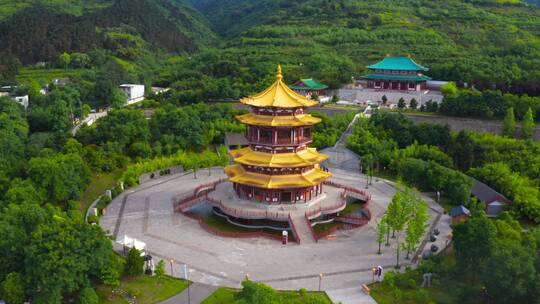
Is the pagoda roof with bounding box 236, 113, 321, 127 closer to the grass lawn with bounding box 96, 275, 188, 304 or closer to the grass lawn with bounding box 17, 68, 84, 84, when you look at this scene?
the grass lawn with bounding box 96, 275, 188, 304

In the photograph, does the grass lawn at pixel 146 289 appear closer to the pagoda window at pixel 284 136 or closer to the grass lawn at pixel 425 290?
the grass lawn at pixel 425 290

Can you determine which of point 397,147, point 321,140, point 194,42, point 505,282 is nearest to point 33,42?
point 194,42

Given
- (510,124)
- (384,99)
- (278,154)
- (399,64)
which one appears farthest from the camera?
(399,64)

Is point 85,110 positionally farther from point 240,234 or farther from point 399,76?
point 399,76

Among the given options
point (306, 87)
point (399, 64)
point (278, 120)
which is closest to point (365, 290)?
point (278, 120)

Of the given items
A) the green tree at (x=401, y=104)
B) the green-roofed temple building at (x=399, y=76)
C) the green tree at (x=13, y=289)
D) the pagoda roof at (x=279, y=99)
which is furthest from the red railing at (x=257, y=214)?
the green-roofed temple building at (x=399, y=76)
